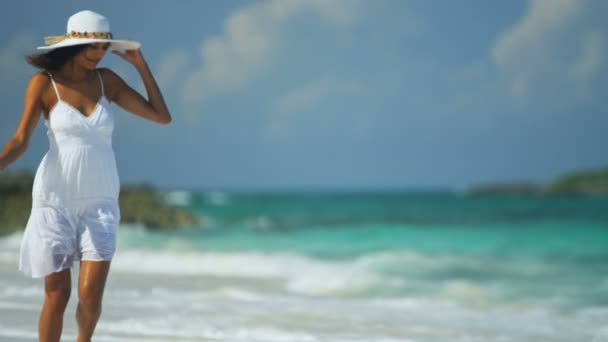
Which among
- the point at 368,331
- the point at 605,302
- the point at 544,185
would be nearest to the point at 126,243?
the point at 605,302

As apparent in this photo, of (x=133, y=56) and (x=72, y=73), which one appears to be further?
(x=133, y=56)

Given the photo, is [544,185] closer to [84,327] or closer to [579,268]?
[579,268]

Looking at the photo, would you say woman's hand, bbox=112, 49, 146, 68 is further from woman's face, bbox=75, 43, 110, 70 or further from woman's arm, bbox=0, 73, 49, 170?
woman's arm, bbox=0, 73, 49, 170

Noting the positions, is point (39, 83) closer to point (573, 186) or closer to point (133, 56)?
point (133, 56)

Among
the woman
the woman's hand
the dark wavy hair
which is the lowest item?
the woman

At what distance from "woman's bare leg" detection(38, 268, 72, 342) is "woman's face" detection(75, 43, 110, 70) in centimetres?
71

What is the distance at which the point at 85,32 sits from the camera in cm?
301

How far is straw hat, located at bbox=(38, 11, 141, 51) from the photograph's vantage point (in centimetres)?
300

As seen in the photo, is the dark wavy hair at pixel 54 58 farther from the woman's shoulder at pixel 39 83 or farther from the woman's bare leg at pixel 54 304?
the woman's bare leg at pixel 54 304

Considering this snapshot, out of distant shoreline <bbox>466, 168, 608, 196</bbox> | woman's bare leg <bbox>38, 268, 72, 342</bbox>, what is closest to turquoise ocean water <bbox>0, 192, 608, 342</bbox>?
woman's bare leg <bbox>38, 268, 72, 342</bbox>

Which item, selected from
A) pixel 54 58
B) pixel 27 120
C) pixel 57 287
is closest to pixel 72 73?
pixel 54 58

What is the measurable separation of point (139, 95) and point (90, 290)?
0.72 m

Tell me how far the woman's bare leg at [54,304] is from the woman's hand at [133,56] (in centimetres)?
77

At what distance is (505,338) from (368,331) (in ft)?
3.23
